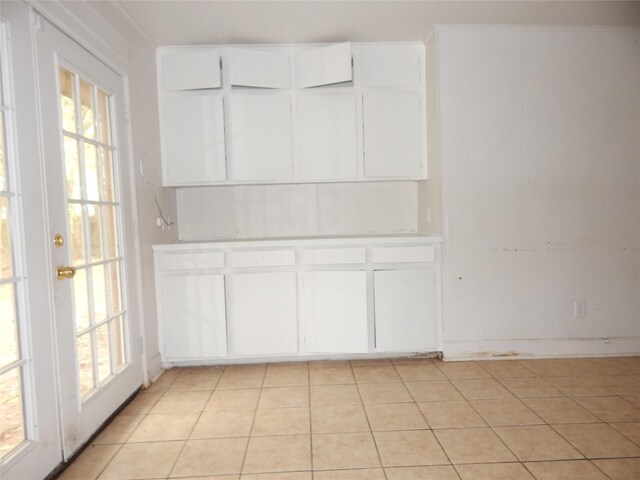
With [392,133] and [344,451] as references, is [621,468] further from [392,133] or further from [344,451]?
[392,133]

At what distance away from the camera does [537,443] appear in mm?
1896

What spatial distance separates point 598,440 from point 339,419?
1214 millimetres

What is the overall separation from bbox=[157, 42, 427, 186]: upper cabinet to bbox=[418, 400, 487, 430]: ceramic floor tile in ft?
5.41

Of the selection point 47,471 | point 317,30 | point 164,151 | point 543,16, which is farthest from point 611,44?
point 47,471

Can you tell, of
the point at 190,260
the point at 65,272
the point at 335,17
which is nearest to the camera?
the point at 65,272

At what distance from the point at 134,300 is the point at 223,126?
4.62 feet

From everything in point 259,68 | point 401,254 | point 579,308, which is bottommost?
point 579,308

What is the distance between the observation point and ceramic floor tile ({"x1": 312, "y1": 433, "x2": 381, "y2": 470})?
1762 millimetres

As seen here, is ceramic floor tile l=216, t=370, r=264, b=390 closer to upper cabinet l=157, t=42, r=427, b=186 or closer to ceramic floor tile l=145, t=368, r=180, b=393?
ceramic floor tile l=145, t=368, r=180, b=393

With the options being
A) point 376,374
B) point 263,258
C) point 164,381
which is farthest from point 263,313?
point 376,374

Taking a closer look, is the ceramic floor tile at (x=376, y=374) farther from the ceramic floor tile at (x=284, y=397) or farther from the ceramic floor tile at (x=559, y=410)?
the ceramic floor tile at (x=559, y=410)

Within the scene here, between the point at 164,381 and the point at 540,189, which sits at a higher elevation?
the point at 540,189

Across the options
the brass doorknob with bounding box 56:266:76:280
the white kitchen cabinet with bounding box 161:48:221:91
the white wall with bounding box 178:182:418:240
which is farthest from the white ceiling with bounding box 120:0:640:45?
the brass doorknob with bounding box 56:266:76:280

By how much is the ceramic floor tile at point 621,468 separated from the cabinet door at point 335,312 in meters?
1.53
